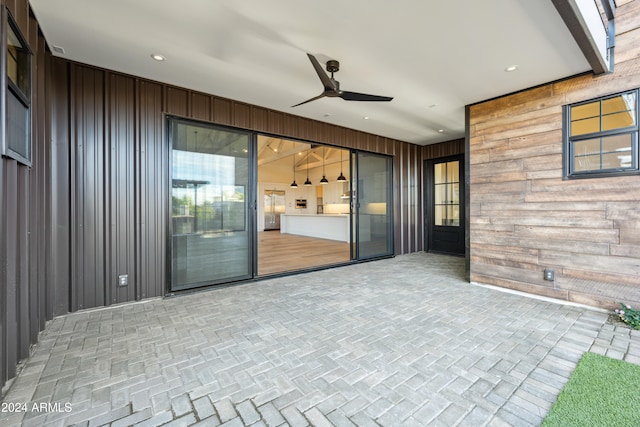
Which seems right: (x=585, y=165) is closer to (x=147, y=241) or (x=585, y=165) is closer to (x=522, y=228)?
(x=522, y=228)

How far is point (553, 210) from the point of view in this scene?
3.48 meters

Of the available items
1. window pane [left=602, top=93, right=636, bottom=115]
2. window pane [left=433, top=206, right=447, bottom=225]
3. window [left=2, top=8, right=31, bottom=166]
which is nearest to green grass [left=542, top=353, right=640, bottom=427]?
window pane [left=602, top=93, right=636, bottom=115]

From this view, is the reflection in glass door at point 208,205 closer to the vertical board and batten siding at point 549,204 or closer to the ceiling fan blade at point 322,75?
the ceiling fan blade at point 322,75

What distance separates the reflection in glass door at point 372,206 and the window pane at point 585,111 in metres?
3.44

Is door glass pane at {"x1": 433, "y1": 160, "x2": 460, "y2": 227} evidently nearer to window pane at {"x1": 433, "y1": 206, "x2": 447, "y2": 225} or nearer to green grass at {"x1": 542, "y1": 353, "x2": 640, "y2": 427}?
window pane at {"x1": 433, "y1": 206, "x2": 447, "y2": 225}

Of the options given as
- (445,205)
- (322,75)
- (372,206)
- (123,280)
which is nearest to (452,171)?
(445,205)

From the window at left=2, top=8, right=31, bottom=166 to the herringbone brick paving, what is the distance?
5.25ft

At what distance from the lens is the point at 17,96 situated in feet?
6.48

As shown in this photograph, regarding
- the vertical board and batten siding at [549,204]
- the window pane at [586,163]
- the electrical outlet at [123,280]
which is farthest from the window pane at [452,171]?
the electrical outlet at [123,280]

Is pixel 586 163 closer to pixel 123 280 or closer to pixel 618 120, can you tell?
pixel 618 120

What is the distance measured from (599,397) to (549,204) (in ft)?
8.40

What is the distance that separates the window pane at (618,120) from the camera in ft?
9.88

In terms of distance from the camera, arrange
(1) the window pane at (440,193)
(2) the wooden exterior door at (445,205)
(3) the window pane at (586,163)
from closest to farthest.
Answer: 1. (3) the window pane at (586,163)
2. (2) the wooden exterior door at (445,205)
3. (1) the window pane at (440,193)

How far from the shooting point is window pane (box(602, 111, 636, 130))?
3012 millimetres
